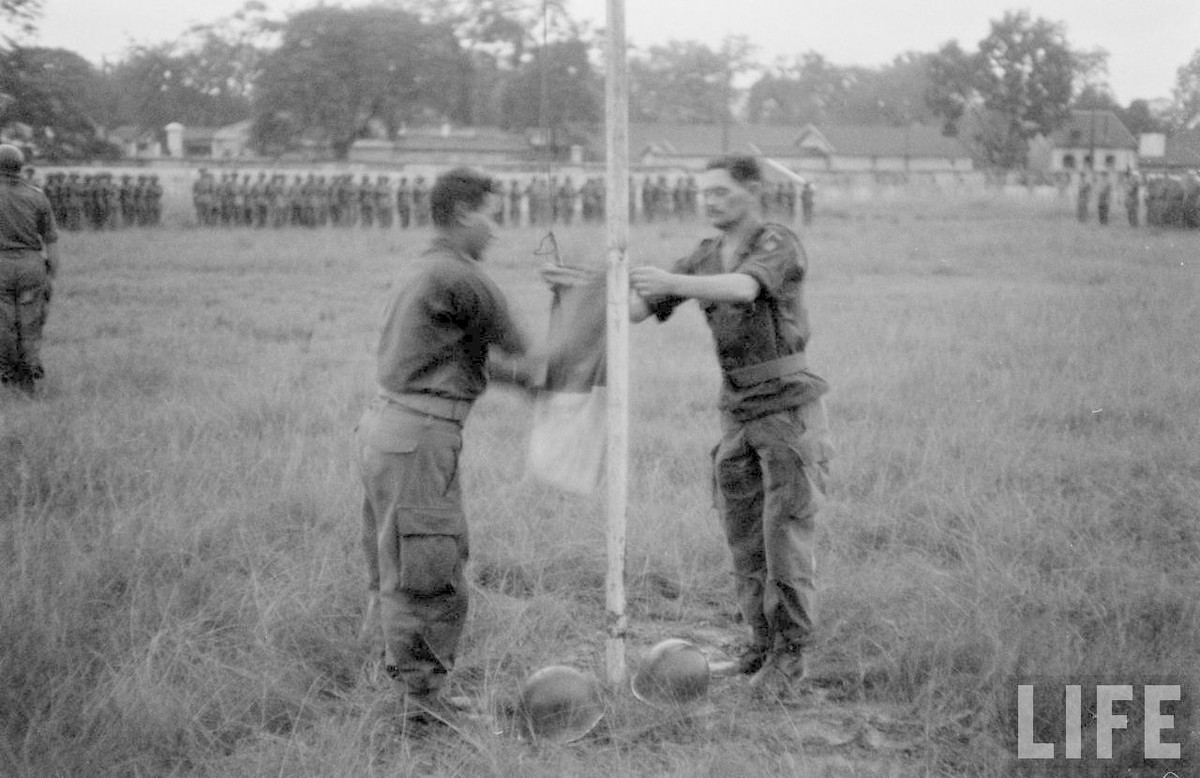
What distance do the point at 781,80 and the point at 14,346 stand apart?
260 ft

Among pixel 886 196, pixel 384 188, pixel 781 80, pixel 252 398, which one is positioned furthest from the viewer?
pixel 781 80

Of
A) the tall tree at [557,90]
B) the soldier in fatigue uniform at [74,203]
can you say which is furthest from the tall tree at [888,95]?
the tall tree at [557,90]

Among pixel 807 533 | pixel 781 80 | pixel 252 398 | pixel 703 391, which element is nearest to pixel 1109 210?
pixel 703 391

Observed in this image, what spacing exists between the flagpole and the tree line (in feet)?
0.74

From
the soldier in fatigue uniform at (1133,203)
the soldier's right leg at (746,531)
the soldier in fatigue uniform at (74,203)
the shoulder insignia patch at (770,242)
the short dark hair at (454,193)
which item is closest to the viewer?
the short dark hair at (454,193)

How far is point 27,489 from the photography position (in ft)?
18.9

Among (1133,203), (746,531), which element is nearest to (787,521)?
(746,531)

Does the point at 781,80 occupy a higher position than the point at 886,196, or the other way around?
the point at 781,80

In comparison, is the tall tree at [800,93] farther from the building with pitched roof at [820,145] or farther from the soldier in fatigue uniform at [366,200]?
the soldier in fatigue uniform at [366,200]

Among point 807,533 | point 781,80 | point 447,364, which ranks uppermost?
point 781,80

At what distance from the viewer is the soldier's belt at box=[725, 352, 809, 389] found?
411cm

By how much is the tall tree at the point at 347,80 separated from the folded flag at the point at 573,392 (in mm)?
17091

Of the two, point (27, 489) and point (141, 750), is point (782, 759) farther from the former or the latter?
point (27, 489)

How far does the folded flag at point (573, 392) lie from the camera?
3.91 metres
